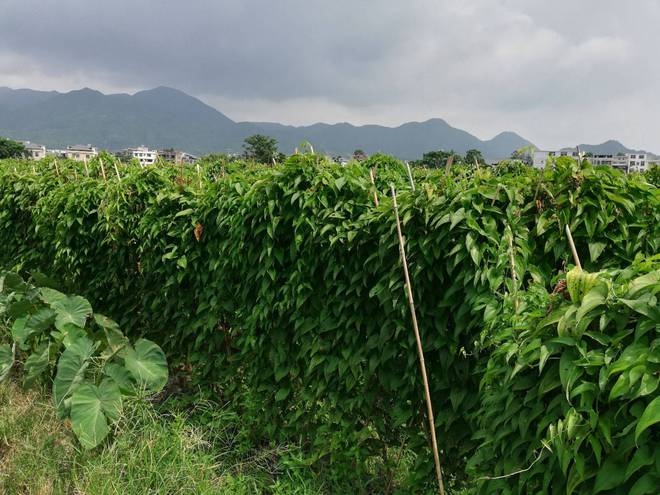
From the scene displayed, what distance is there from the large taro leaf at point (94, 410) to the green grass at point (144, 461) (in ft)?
0.30

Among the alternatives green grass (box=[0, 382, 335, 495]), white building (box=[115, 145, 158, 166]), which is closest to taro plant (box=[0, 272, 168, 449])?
green grass (box=[0, 382, 335, 495])

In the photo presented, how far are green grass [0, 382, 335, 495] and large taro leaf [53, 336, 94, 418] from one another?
240mm

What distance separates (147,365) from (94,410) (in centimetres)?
47

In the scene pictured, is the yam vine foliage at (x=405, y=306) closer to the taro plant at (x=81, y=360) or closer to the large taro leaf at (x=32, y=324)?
the taro plant at (x=81, y=360)

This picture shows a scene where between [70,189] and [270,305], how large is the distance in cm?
297

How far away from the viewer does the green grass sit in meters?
2.66

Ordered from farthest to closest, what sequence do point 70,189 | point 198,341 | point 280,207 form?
point 70,189, point 198,341, point 280,207

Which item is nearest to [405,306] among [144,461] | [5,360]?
[144,461]

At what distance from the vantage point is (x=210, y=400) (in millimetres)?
3549

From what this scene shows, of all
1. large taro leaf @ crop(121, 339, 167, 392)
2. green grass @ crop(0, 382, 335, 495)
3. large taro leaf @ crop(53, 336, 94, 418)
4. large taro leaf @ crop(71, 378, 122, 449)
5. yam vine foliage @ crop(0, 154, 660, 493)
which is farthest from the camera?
large taro leaf @ crop(121, 339, 167, 392)

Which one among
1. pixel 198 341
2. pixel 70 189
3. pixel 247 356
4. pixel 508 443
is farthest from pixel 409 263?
pixel 70 189

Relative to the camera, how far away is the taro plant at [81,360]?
3.07 m

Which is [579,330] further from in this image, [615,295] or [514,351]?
[514,351]

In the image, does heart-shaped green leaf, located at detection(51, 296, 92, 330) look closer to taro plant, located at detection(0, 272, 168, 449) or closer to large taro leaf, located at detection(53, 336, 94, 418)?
taro plant, located at detection(0, 272, 168, 449)
